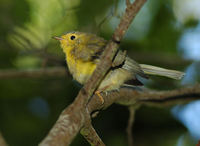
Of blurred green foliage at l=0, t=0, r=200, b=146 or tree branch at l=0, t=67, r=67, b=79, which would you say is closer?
tree branch at l=0, t=67, r=67, b=79

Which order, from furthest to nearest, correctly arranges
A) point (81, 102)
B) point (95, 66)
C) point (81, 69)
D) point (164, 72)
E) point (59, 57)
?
1. point (59, 57)
2. point (164, 72)
3. point (81, 69)
4. point (95, 66)
5. point (81, 102)

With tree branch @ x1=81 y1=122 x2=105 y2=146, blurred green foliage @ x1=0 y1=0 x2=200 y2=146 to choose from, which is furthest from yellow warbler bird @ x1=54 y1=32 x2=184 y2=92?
tree branch @ x1=81 y1=122 x2=105 y2=146

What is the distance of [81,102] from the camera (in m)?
2.65

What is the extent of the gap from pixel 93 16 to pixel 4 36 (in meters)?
1.68

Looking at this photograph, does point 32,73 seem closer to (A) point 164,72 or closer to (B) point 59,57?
(B) point 59,57

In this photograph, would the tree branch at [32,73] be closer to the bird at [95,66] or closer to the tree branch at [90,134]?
the bird at [95,66]

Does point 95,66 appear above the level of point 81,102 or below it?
above

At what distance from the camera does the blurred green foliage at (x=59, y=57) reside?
19.7 ft

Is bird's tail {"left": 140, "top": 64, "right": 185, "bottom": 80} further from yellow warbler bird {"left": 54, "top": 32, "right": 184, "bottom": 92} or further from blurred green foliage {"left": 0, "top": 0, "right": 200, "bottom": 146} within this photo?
blurred green foliage {"left": 0, "top": 0, "right": 200, "bottom": 146}

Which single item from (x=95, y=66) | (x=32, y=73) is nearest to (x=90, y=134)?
(x=95, y=66)

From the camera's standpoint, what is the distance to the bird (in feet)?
14.4

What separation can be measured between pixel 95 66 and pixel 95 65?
0.7 inches

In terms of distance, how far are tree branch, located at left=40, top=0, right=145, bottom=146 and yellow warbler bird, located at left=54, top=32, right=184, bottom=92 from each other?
1.49 m

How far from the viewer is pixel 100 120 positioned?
256 inches
